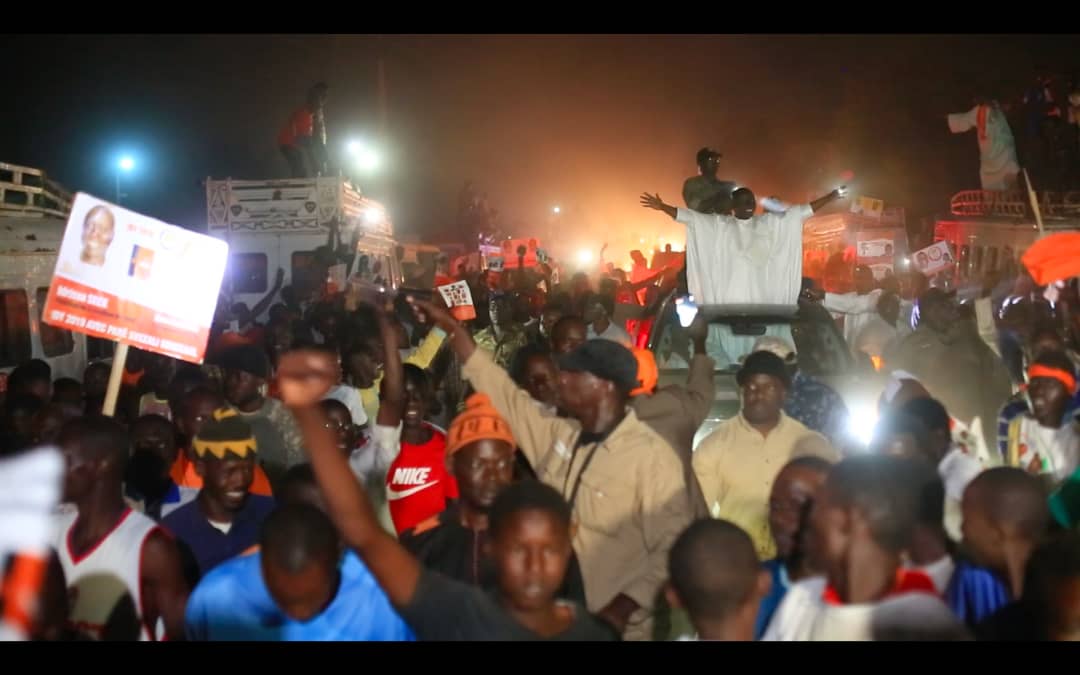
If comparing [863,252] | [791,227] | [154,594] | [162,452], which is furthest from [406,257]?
[154,594]

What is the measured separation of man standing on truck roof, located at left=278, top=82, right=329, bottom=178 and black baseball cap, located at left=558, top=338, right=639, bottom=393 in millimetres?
14661

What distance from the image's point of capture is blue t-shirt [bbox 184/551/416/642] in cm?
288

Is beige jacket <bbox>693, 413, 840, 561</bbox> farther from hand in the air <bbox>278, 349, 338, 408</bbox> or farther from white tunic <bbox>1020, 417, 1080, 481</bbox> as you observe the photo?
hand in the air <bbox>278, 349, 338, 408</bbox>

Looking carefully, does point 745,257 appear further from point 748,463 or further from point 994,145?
point 994,145

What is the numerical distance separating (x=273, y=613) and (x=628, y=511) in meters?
1.46

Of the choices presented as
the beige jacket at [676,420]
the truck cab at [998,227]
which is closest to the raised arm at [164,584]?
the beige jacket at [676,420]

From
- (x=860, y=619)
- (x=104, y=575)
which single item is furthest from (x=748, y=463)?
(x=104, y=575)

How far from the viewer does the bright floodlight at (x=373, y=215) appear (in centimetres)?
1880

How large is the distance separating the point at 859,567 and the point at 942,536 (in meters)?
0.72

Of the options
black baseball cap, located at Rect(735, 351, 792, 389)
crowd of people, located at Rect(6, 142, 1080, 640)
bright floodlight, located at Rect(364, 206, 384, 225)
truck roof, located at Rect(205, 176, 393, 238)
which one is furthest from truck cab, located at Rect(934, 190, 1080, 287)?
bright floodlight, located at Rect(364, 206, 384, 225)

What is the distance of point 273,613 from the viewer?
9.62 feet

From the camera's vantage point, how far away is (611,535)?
377cm

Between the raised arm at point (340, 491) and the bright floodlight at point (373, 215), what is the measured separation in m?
15.8

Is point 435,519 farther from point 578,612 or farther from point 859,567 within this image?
point 859,567
